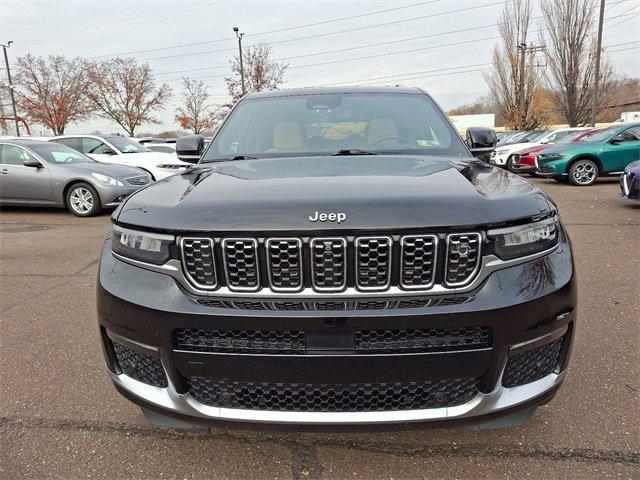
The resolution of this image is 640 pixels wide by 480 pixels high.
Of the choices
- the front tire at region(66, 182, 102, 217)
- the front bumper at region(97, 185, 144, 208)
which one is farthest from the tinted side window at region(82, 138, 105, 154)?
the front bumper at region(97, 185, 144, 208)

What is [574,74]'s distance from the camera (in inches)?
1225

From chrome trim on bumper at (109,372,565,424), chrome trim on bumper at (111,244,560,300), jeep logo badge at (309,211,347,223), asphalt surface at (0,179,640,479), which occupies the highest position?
jeep logo badge at (309,211,347,223)

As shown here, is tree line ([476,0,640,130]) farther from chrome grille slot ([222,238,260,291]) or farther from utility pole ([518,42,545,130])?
chrome grille slot ([222,238,260,291])

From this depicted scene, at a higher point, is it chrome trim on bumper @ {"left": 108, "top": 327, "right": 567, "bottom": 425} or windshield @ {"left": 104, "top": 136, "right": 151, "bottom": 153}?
windshield @ {"left": 104, "top": 136, "right": 151, "bottom": 153}

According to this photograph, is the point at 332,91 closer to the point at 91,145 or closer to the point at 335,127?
the point at 335,127

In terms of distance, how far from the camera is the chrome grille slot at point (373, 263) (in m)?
1.68

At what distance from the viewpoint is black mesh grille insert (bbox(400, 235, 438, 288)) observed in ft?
5.54

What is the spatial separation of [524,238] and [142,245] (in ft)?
4.84

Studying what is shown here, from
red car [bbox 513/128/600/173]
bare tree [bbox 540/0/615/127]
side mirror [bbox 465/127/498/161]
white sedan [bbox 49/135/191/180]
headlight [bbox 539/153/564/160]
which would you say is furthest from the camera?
bare tree [bbox 540/0/615/127]

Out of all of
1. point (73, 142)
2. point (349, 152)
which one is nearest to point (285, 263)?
point (349, 152)

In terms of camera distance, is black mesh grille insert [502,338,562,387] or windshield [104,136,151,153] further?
windshield [104,136,151,153]

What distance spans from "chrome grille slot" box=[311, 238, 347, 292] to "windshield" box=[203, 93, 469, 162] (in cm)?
126

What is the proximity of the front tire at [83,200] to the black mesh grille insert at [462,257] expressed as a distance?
28.4ft

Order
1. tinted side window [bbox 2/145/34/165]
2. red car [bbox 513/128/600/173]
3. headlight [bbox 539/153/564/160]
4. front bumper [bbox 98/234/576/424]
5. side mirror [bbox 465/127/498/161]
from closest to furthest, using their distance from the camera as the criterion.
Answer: front bumper [bbox 98/234/576/424]
side mirror [bbox 465/127/498/161]
tinted side window [bbox 2/145/34/165]
headlight [bbox 539/153/564/160]
red car [bbox 513/128/600/173]
